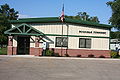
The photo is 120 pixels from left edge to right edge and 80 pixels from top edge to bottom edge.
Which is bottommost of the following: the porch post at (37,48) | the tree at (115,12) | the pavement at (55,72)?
the pavement at (55,72)

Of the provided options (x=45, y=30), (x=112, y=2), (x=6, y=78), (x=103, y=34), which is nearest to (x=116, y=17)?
(x=112, y=2)

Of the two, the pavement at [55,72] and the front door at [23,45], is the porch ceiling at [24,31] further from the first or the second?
the pavement at [55,72]

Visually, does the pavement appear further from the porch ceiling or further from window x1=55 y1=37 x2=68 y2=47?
window x1=55 y1=37 x2=68 y2=47

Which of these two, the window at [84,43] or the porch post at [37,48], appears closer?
the porch post at [37,48]

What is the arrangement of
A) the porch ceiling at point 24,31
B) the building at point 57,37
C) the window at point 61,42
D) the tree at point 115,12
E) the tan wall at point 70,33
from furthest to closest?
1. the tree at point 115,12
2. the window at point 61,42
3. the tan wall at point 70,33
4. the building at point 57,37
5. the porch ceiling at point 24,31

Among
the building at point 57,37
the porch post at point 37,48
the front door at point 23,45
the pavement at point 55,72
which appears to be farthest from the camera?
the front door at point 23,45

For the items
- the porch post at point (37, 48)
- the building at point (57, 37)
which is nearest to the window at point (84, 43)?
the building at point (57, 37)

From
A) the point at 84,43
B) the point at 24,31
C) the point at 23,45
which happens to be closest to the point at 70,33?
the point at 84,43

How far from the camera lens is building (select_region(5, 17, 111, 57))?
102ft

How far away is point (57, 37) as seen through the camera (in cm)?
3181

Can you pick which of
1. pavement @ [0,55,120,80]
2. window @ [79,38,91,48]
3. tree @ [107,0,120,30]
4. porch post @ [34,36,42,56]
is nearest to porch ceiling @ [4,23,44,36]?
porch post @ [34,36,42,56]

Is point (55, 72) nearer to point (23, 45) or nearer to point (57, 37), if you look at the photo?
point (57, 37)

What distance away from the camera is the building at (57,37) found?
1230 inches

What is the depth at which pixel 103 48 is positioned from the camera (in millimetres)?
33031
